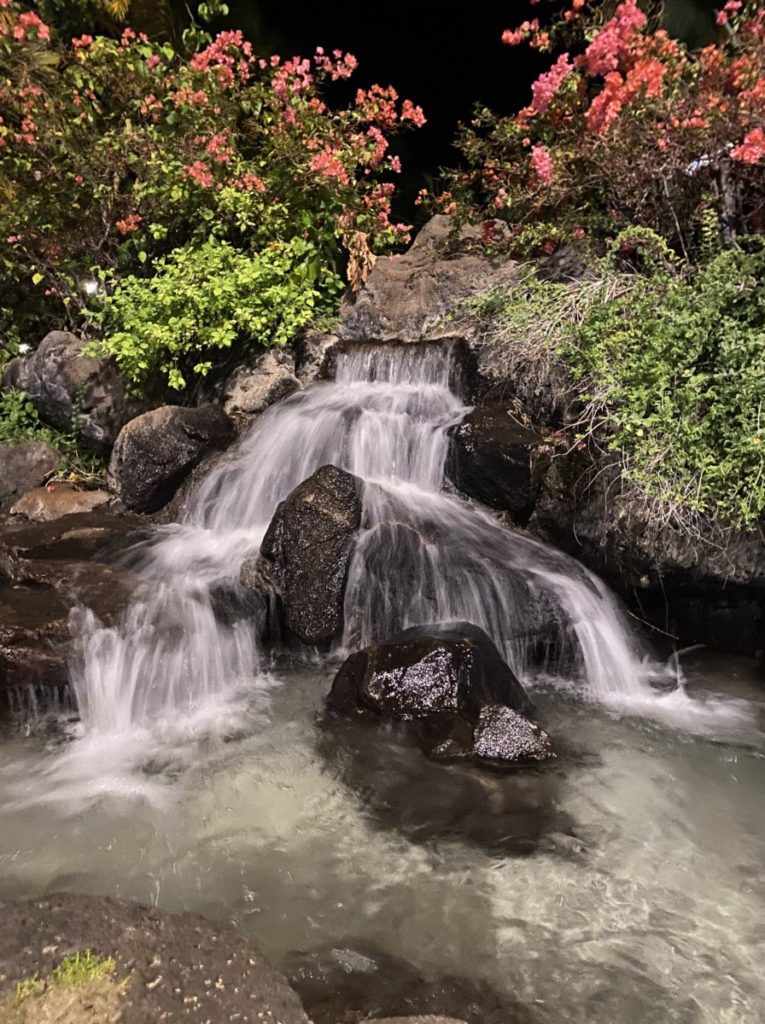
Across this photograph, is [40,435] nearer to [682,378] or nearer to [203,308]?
[203,308]

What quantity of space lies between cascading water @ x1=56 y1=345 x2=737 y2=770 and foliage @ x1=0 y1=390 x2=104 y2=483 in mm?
2076

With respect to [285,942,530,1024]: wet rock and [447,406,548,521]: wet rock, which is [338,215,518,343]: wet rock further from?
[285,942,530,1024]: wet rock

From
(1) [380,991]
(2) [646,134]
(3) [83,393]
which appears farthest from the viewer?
(3) [83,393]

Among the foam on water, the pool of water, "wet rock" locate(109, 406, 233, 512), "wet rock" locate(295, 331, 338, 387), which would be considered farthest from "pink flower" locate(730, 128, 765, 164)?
"wet rock" locate(109, 406, 233, 512)

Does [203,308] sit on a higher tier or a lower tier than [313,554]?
higher

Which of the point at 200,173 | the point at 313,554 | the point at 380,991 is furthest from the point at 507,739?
the point at 200,173

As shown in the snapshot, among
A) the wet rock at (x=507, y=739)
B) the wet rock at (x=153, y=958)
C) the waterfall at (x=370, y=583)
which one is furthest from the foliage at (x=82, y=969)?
the waterfall at (x=370, y=583)

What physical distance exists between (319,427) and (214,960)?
541 centimetres

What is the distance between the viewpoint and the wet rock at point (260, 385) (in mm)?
7945

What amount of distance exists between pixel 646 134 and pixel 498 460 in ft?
10.7

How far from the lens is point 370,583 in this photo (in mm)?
5277

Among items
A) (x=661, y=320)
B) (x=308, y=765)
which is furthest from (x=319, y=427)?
(x=308, y=765)

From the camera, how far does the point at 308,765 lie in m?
3.82

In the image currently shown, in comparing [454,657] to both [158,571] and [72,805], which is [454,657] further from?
[158,571]
